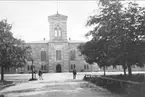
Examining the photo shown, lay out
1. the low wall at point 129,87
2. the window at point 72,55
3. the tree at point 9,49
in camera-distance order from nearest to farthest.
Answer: the low wall at point 129,87 < the tree at point 9,49 < the window at point 72,55

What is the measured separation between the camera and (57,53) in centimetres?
6825

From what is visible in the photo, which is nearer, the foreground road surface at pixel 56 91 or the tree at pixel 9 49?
the foreground road surface at pixel 56 91

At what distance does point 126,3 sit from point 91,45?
16.6 ft

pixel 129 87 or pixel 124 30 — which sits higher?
pixel 124 30

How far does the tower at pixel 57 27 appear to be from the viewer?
221 feet

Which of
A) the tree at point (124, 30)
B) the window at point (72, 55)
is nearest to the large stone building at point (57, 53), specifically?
the window at point (72, 55)

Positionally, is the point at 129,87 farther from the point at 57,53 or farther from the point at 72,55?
the point at 72,55

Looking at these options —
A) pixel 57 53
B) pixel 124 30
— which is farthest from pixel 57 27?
pixel 124 30

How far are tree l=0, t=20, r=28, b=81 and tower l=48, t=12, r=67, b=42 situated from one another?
39654 millimetres

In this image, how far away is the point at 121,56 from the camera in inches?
660

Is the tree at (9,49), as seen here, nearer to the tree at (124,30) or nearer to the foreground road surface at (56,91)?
the foreground road surface at (56,91)

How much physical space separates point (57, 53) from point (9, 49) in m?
42.7

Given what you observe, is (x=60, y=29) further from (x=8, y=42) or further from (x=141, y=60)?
(x=141, y=60)

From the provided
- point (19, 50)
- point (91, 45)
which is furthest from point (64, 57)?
point (91, 45)
